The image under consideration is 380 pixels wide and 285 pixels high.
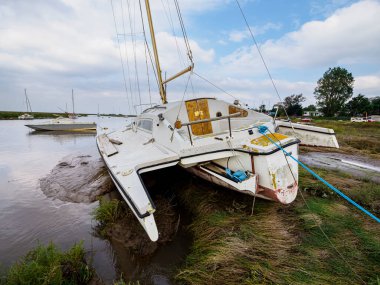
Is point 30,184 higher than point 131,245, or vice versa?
point 30,184

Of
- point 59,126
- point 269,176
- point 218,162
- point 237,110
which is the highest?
point 59,126

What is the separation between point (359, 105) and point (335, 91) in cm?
553

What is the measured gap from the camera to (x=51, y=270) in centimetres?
252

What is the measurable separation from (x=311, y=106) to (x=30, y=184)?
260 ft

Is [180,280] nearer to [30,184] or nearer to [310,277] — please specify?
[310,277]

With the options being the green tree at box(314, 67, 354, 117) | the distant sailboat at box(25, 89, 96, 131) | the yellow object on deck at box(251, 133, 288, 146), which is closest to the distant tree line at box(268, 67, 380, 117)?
the green tree at box(314, 67, 354, 117)

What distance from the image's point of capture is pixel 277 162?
11.8 ft

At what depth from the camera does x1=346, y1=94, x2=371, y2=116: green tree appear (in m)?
46.1

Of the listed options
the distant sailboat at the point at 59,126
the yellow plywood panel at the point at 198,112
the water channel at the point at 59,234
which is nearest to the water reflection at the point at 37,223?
the water channel at the point at 59,234

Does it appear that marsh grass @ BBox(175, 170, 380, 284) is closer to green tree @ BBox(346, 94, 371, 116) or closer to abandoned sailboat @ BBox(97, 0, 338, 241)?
abandoned sailboat @ BBox(97, 0, 338, 241)

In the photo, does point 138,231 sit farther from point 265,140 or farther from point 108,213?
point 265,140

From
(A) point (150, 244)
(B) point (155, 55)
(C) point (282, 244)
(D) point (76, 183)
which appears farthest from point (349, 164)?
(D) point (76, 183)

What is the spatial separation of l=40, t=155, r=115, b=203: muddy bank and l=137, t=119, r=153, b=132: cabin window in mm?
1931

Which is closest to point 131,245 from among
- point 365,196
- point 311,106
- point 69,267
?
point 69,267
